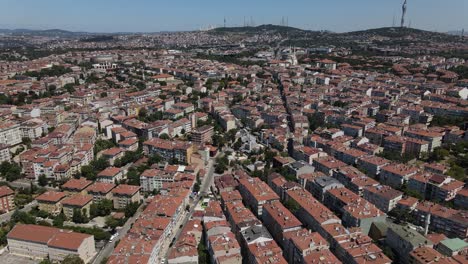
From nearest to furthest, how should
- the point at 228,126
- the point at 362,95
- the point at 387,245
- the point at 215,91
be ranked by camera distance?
the point at 387,245 < the point at 228,126 < the point at 362,95 < the point at 215,91

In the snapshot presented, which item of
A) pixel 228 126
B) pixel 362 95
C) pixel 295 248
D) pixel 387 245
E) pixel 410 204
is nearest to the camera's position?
pixel 295 248

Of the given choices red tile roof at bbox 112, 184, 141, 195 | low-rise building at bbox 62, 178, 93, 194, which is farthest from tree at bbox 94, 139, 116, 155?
red tile roof at bbox 112, 184, 141, 195

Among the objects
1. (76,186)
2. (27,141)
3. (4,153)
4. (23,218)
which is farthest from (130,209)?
(27,141)

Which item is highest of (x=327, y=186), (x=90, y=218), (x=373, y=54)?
(x=373, y=54)

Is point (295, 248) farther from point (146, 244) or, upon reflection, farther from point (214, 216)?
point (146, 244)

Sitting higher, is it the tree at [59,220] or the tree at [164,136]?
the tree at [164,136]

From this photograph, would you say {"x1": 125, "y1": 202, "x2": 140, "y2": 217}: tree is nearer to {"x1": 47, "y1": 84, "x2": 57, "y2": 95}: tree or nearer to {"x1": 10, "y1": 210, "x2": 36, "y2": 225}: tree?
{"x1": 10, "y1": 210, "x2": 36, "y2": 225}: tree

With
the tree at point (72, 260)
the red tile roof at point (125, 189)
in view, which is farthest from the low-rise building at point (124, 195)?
the tree at point (72, 260)

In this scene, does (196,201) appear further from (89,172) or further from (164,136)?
(164,136)

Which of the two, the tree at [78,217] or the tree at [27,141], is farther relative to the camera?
the tree at [27,141]

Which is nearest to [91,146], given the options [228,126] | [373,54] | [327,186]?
[228,126]

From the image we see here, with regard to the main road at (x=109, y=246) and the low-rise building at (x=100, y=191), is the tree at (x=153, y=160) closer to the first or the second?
the low-rise building at (x=100, y=191)
